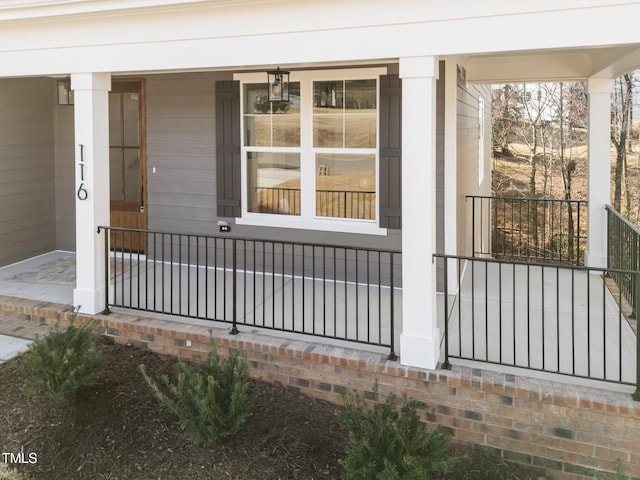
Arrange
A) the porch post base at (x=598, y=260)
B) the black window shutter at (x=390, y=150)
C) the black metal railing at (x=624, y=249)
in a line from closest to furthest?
the black metal railing at (x=624, y=249) < the black window shutter at (x=390, y=150) < the porch post base at (x=598, y=260)

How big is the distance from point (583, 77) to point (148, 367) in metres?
5.75

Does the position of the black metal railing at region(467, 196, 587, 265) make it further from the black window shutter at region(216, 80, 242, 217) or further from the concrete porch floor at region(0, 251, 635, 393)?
the black window shutter at region(216, 80, 242, 217)

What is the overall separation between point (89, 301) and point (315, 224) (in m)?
2.50

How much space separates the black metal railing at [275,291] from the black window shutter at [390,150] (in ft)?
1.51

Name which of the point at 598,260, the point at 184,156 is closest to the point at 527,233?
the point at 598,260

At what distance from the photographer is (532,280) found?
20.9ft

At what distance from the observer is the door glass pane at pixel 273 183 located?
6482 mm

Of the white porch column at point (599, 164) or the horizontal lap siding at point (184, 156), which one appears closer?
the white porch column at point (599, 164)

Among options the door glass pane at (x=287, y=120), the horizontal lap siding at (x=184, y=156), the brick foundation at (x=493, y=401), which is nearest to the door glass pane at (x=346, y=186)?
the door glass pane at (x=287, y=120)

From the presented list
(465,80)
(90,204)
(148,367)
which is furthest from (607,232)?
(90,204)

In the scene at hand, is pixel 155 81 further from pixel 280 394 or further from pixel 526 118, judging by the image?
pixel 526 118

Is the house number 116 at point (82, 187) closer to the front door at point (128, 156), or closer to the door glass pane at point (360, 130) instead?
the front door at point (128, 156)

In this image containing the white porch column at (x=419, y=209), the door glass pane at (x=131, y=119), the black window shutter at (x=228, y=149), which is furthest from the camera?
Answer: the door glass pane at (x=131, y=119)

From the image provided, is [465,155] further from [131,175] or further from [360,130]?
[131,175]
